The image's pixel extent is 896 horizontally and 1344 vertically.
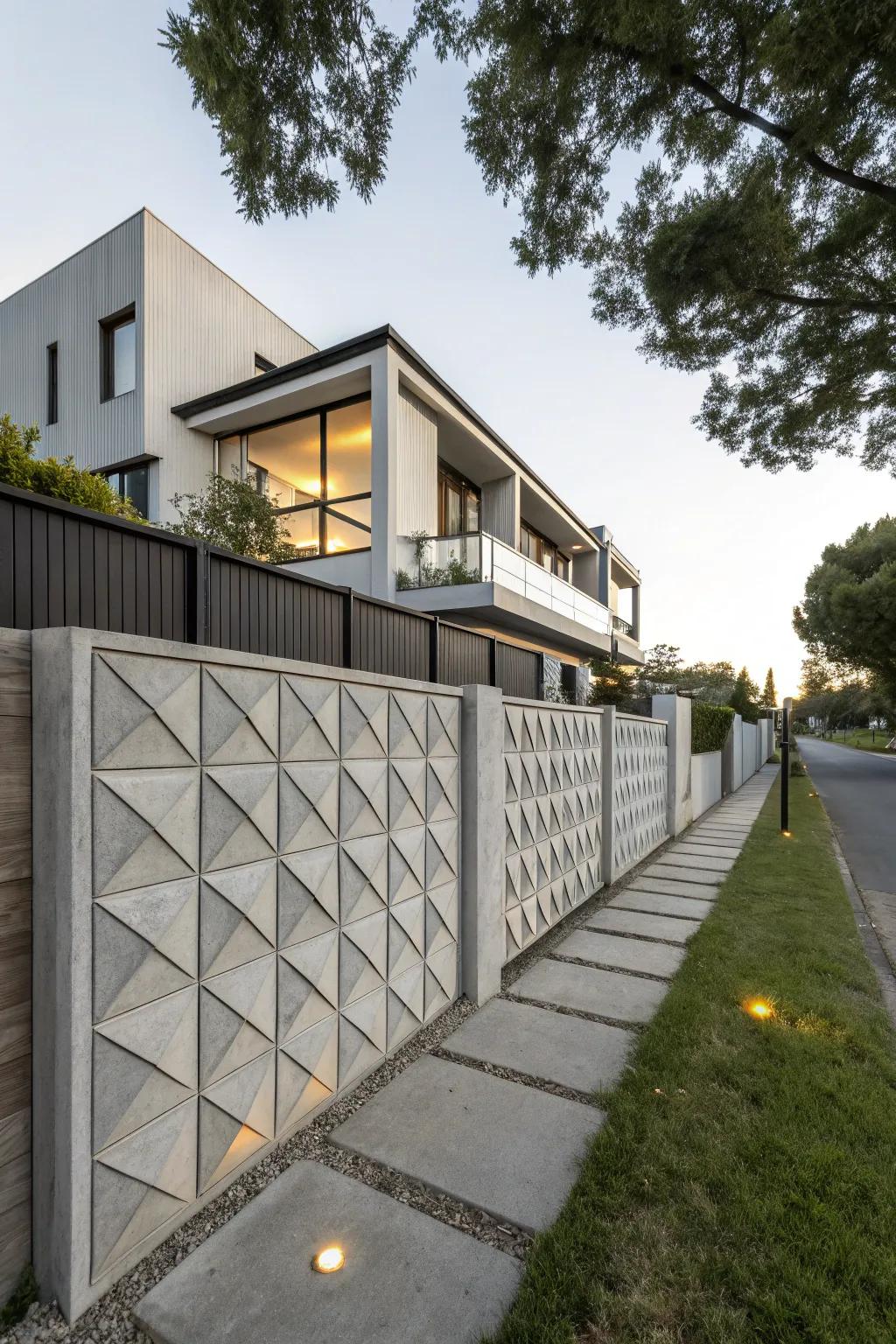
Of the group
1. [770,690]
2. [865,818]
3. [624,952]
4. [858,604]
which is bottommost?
[865,818]

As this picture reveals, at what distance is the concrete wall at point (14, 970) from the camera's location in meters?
1.63

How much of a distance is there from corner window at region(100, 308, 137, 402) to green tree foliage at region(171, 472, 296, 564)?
3816mm

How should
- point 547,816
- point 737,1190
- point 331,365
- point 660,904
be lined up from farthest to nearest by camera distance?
point 331,365, point 660,904, point 547,816, point 737,1190

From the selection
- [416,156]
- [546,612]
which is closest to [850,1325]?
[416,156]

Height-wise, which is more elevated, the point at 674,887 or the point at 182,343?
the point at 182,343

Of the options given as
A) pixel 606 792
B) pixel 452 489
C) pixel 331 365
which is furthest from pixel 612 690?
pixel 331 365

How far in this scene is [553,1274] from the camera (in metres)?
1.77

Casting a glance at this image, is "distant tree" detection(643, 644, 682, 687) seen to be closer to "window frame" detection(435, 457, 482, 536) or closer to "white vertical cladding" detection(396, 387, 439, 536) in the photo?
"window frame" detection(435, 457, 482, 536)

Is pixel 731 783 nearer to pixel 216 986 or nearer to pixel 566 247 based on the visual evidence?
pixel 566 247

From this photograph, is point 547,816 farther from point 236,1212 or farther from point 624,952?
point 236,1212

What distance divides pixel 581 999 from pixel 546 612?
334 inches

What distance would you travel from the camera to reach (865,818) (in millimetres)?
12117

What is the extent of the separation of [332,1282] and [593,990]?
2.49 m

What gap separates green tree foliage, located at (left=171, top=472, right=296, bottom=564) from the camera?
8.38 m
